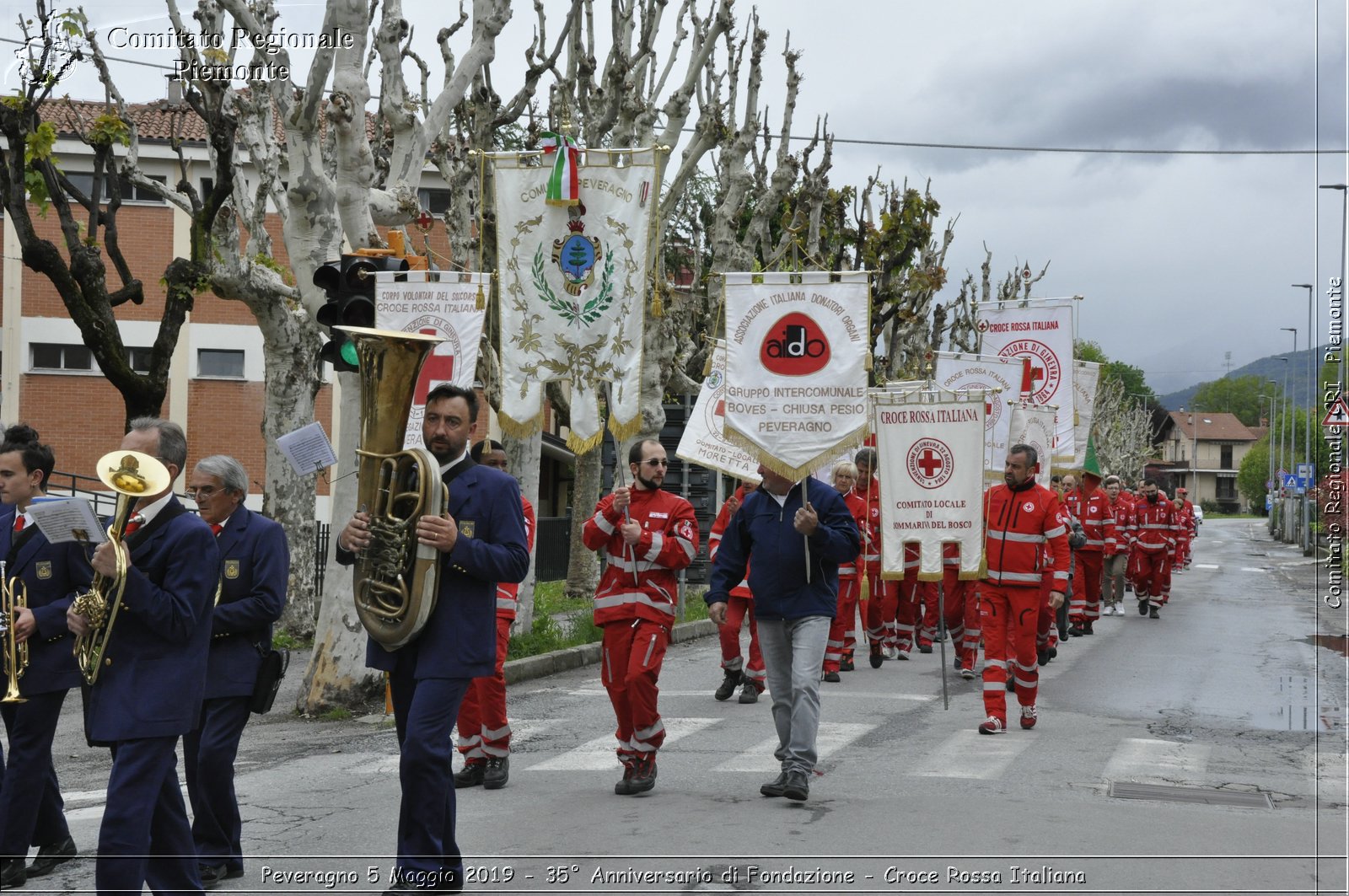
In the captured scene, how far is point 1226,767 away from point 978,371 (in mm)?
10111

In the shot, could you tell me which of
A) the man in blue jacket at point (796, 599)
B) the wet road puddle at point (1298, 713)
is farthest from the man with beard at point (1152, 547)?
the man in blue jacket at point (796, 599)

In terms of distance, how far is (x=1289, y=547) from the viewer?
224 ft

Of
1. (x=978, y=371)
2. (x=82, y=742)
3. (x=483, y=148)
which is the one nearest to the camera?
(x=82, y=742)

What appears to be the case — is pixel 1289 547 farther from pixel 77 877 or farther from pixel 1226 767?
pixel 77 877

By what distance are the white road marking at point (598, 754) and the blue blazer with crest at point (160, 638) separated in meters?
4.31

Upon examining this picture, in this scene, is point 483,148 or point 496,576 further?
point 483,148

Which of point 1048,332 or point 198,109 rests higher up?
point 198,109

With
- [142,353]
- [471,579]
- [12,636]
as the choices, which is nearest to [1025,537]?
[471,579]

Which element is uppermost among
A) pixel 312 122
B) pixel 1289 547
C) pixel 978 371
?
pixel 312 122

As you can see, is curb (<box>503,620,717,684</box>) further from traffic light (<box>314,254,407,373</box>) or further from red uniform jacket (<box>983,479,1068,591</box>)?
traffic light (<box>314,254,407,373</box>)

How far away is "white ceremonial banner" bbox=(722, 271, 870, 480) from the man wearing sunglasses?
0.83 meters

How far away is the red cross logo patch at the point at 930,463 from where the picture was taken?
12703 mm

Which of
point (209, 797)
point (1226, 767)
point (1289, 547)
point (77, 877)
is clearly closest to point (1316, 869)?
point (1226, 767)

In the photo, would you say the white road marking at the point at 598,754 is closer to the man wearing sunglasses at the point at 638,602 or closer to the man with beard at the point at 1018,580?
the man wearing sunglasses at the point at 638,602
